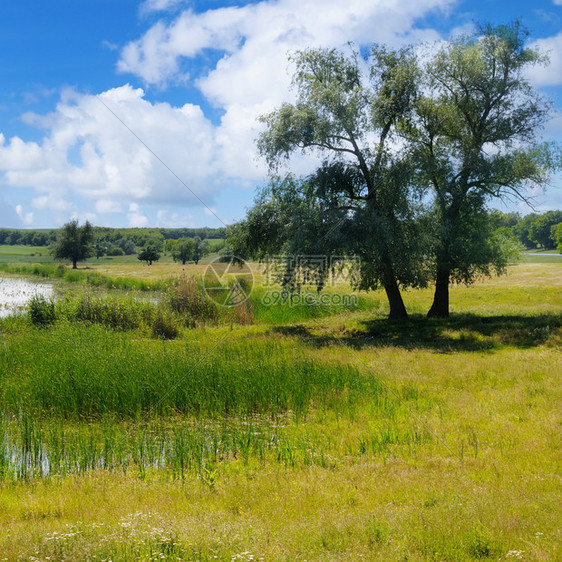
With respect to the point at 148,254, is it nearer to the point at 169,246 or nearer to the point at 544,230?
the point at 169,246

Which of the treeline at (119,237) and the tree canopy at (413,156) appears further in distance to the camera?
the treeline at (119,237)

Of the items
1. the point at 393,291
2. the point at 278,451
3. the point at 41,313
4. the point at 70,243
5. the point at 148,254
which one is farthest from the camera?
the point at 148,254

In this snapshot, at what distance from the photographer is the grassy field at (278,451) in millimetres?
5844

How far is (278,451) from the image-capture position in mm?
9219

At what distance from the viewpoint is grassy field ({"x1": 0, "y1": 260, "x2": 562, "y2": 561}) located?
19.2ft

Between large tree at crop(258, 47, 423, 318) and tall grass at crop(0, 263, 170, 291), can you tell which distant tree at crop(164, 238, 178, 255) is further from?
large tree at crop(258, 47, 423, 318)

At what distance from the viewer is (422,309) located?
32312mm

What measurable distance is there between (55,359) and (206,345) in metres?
6.43

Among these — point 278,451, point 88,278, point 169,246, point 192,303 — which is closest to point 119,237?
point 169,246

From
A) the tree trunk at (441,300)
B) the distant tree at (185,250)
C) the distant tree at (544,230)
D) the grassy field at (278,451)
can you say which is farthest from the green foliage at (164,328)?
the distant tree at (544,230)

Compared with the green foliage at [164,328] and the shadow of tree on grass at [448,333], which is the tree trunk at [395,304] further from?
the green foliage at [164,328]

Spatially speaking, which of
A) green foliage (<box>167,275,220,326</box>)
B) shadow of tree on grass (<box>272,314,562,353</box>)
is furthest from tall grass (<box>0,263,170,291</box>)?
shadow of tree on grass (<box>272,314,562,353</box>)

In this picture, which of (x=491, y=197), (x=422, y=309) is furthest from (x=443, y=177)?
(x=422, y=309)

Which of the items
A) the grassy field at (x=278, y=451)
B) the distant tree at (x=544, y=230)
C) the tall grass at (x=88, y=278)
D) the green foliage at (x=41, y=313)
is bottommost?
the grassy field at (x=278, y=451)
